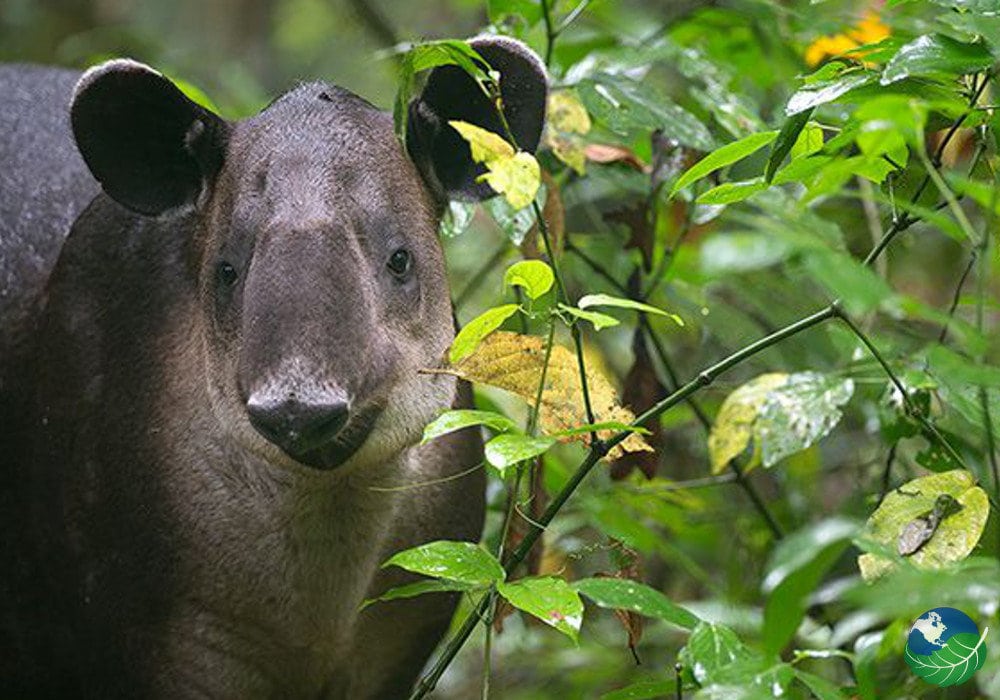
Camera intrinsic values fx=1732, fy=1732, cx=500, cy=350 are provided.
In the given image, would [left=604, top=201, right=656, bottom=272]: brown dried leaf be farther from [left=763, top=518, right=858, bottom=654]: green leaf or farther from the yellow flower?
[left=763, top=518, right=858, bottom=654]: green leaf

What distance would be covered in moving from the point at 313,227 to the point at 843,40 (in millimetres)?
3088

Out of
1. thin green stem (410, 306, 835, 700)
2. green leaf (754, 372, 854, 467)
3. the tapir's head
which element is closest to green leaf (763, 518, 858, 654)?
thin green stem (410, 306, 835, 700)

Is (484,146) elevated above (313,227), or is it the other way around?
(484,146)

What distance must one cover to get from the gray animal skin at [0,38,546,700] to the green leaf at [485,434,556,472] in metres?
0.35

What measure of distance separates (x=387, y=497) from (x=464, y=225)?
2.45 feet

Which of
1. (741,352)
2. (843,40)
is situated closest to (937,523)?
(741,352)

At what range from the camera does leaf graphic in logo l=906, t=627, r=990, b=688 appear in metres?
3.09

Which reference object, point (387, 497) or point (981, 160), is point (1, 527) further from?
point (981, 160)

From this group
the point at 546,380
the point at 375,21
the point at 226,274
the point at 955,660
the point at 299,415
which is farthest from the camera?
the point at 375,21

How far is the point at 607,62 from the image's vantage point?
5.28 meters

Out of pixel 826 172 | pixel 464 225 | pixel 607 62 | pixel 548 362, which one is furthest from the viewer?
pixel 607 62

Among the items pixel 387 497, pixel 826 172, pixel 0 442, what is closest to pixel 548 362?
pixel 387 497

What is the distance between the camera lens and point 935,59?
11.0ft

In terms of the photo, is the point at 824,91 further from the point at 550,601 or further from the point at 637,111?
the point at 637,111
